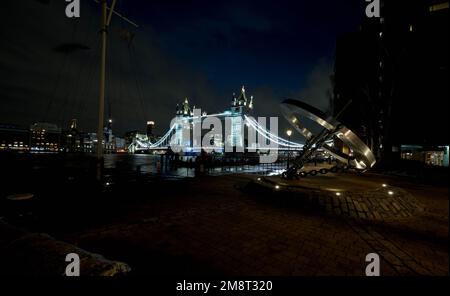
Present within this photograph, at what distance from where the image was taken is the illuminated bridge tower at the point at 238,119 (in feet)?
Answer: 312

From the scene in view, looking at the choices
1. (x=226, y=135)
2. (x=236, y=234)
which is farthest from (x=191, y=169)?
(x=226, y=135)

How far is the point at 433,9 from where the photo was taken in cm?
2430

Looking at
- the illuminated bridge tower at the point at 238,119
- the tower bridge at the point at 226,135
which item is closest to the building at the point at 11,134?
the tower bridge at the point at 226,135

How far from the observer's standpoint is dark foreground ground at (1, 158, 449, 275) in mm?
Answer: 3254

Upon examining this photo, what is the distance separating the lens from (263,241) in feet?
13.5

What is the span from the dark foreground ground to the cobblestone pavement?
17mm

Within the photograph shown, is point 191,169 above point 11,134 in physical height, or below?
below

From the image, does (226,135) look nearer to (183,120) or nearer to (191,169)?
(183,120)

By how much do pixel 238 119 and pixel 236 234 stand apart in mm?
102579

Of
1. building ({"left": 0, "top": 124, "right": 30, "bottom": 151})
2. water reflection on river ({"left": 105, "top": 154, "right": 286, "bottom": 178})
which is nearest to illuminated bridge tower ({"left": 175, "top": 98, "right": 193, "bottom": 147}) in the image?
building ({"left": 0, "top": 124, "right": 30, "bottom": 151})

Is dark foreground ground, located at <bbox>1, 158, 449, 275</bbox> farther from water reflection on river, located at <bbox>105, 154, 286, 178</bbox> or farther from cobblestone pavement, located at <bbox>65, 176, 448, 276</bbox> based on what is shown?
water reflection on river, located at <bbox>105, 154, 286, 178</bbox>

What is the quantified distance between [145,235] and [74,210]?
2.99 m
